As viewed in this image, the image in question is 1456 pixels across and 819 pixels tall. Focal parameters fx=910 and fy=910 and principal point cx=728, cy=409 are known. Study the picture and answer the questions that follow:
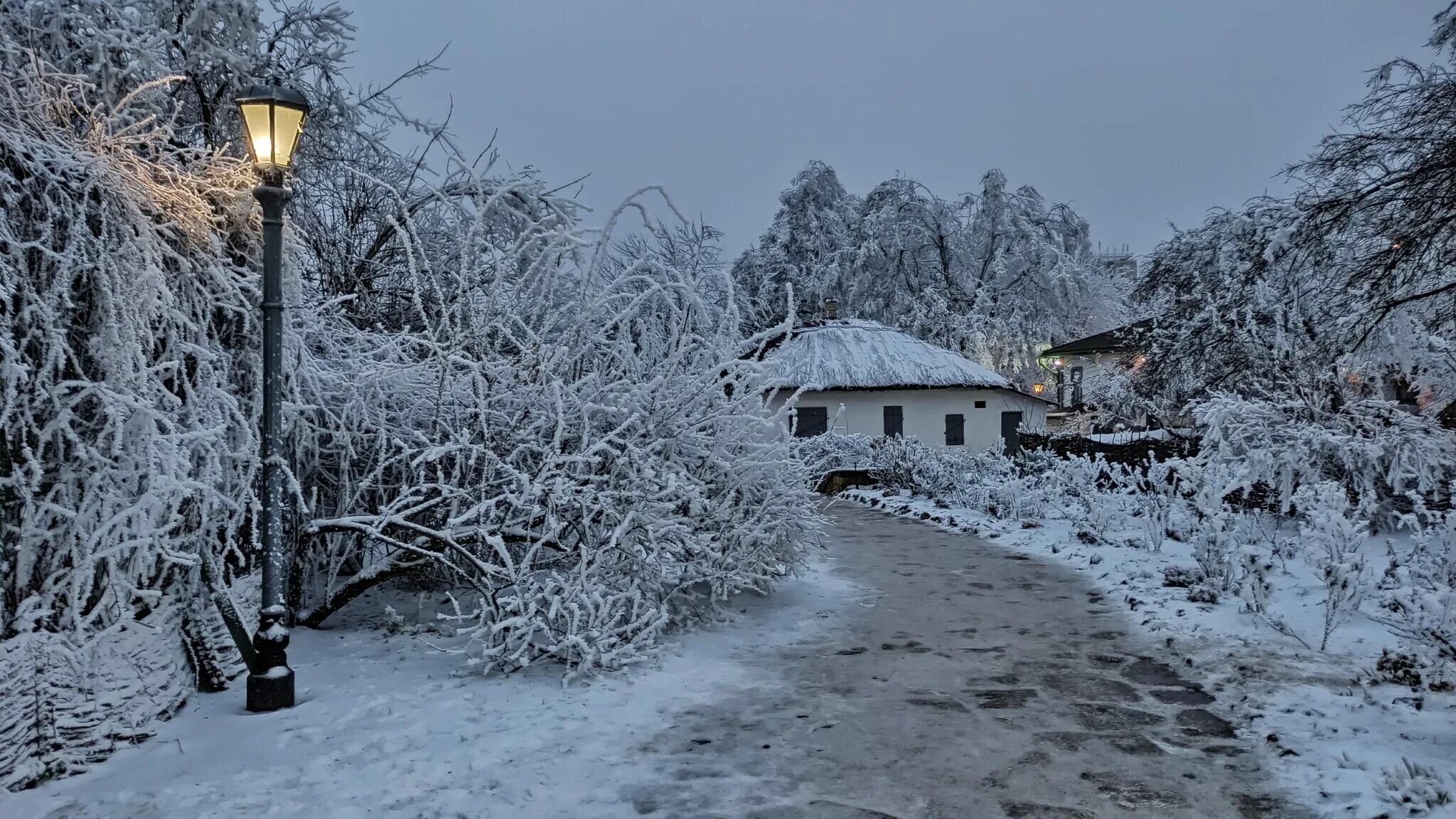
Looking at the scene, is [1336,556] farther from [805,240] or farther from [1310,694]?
[805,240]

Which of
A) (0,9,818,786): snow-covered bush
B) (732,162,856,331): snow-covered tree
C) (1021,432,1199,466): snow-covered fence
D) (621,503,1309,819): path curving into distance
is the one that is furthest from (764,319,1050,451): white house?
(621,503,1309,819): path curving into distance

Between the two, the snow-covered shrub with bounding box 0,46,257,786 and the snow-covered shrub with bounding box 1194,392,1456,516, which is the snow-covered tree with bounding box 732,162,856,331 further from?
the snow-covered shrub with bounding box 0,46,257,786

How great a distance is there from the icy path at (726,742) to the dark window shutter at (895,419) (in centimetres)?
2228

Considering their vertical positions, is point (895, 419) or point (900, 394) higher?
point (900, 394)

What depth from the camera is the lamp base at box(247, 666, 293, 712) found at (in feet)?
16.7

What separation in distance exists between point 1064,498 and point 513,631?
12.0 metres

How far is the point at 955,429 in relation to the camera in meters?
29.8

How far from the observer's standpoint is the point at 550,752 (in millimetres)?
4586

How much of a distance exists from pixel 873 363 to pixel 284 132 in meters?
25.6

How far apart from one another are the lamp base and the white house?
23033mm

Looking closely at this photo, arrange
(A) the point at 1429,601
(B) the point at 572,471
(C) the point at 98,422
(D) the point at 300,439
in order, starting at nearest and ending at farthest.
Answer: (C) the point at 98,422 → (A) the point at 1429,601 → (D) the point at 300,439 → (B) the point at 572,471

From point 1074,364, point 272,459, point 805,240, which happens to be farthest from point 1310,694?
point 1074,364

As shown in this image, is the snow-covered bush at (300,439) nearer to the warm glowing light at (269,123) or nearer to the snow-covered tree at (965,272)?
the warm glowing light at (269,123)

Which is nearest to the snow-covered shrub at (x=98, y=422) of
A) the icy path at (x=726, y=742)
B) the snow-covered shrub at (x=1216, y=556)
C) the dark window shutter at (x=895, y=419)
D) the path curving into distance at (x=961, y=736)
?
the icy path at (x=726, y=742)
